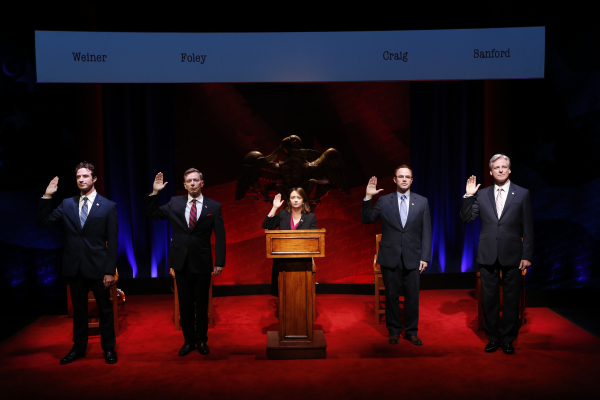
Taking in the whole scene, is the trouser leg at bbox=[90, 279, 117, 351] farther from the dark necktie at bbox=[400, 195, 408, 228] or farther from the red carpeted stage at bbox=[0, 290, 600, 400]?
the dark necktie at bbox=[400, 195, 408, 228]

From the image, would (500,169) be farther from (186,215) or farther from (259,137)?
(259,137)

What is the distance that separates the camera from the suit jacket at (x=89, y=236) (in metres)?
3.60

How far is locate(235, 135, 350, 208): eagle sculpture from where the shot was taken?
18.5ft

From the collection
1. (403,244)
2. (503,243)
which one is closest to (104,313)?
(403,244)

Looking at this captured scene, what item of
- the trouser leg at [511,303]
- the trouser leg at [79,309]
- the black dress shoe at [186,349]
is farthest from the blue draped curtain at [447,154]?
the trouser leg at [79,309]

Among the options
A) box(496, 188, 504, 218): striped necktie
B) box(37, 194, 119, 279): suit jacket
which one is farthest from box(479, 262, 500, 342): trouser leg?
box(37, 194, 119, 279): suit jacket

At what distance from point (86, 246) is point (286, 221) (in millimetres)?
1756

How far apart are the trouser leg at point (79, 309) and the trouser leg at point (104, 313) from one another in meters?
0.08

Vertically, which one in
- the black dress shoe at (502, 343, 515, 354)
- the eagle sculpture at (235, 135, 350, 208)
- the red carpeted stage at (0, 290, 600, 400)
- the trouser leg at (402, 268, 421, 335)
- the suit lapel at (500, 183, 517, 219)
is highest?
the eagle sculpture at (235, 135, 350, 208)

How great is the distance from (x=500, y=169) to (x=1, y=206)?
4.87m

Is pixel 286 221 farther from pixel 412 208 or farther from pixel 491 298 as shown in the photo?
pixel 491 298

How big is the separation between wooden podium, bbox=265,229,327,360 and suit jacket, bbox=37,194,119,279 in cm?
125

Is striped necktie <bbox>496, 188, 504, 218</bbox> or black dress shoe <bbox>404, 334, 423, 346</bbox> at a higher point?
striped necktie <bbox>496, 188, 504, 218</bbox>

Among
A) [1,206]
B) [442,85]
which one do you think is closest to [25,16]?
[1,206]
